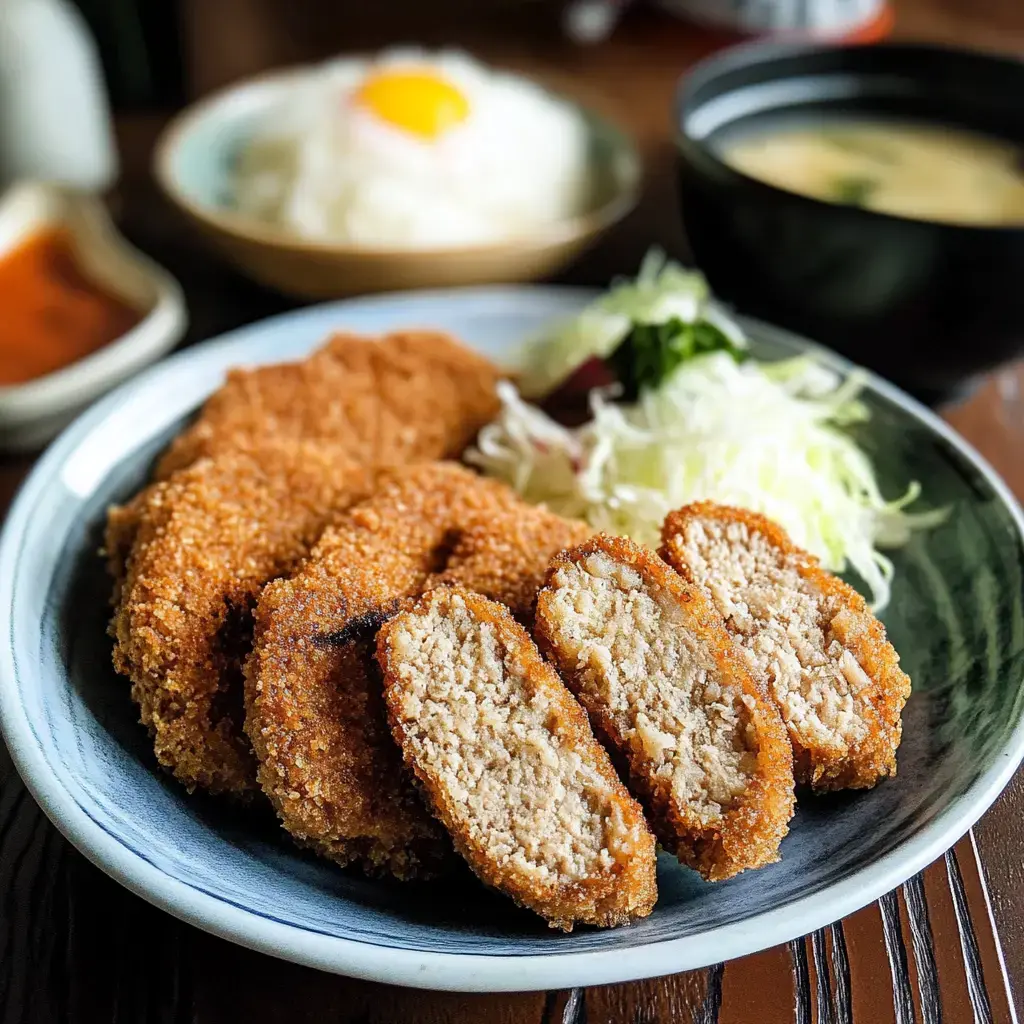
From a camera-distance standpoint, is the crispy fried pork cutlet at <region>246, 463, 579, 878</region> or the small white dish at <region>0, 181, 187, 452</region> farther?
the small white dish at <region>0, 181, 187, 452</region>

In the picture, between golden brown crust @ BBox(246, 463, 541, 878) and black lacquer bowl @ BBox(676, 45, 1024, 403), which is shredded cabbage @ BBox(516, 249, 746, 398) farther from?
golden brown crust @ BBox(246, 463, 541, 878)

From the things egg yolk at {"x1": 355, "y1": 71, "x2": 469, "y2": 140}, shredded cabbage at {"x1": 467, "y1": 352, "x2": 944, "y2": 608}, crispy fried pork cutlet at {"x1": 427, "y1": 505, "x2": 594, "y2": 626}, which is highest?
egg yolk at {"x1": 355, "y1": 71, "x2": 469, "y2": 140}

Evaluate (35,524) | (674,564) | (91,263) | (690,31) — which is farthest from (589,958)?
(690,31)

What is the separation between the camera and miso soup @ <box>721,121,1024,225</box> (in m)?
2.73

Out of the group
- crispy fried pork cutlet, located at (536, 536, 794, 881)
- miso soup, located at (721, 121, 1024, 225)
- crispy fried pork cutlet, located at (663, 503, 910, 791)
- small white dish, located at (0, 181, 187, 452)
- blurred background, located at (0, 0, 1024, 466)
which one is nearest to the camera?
crispy fried pork cutlet, located at (536, 536, 794, 881)

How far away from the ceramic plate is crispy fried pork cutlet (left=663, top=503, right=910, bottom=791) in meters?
0.09

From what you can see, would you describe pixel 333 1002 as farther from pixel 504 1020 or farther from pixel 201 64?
pixel 201 64

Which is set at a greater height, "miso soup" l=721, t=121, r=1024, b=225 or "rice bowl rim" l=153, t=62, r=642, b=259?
"miso soup" l=721, t=121, r=1024, b=225

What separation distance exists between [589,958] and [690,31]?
14.0 ft

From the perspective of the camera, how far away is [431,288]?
112 inches

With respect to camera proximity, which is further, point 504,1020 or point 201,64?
point 201,64

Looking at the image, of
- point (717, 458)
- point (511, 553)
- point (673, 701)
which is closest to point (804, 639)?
point (673, 701)

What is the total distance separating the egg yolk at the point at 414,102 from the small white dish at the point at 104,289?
893mm

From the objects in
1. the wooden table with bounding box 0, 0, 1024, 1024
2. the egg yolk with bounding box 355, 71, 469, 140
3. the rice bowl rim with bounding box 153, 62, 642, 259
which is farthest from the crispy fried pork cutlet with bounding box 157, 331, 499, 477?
the egg yolk with bounding box 355, 71, 469, 140
